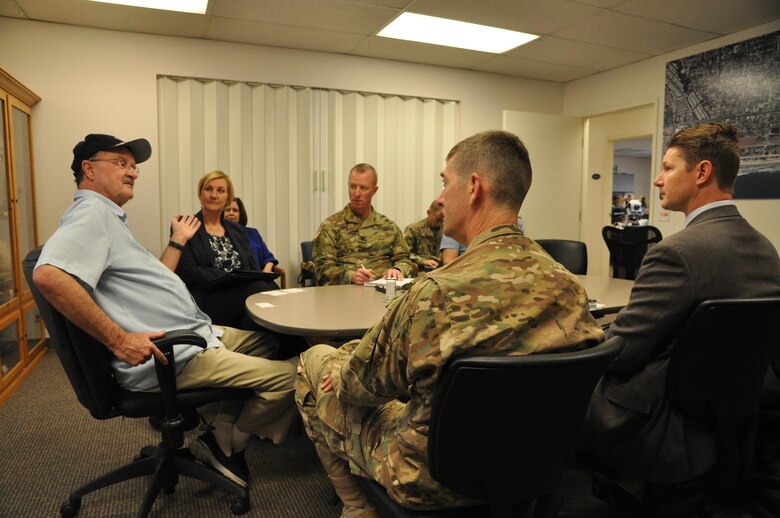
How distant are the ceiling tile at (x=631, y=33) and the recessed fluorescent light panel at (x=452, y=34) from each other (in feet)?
1.35

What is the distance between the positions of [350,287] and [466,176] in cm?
153

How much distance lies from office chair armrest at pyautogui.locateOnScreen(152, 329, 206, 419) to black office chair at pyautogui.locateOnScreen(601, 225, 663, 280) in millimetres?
3046

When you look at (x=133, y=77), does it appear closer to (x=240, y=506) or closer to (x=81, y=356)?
(x=81, y=356)

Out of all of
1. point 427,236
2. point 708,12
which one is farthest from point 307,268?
point 708,12

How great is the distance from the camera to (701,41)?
4293mm

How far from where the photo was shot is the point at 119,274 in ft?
5.70

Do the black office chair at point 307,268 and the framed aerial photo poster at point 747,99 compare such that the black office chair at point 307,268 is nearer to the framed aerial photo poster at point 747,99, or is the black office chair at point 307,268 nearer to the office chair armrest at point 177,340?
the office chair armrest at point 177,340

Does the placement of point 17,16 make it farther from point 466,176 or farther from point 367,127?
point 466,176

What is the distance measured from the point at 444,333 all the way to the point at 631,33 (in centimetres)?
410

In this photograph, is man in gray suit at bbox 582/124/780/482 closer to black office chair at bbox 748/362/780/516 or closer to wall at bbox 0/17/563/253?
black office chair at bbox 748/362/780/516

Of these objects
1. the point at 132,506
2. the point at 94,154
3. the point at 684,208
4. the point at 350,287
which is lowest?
the point at 132,506

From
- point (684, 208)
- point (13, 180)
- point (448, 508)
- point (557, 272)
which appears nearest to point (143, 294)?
point (448, 508)

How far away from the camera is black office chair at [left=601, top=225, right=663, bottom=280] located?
3598 millimetres

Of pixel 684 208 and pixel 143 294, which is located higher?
pixel 684 208
